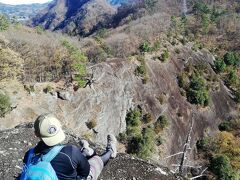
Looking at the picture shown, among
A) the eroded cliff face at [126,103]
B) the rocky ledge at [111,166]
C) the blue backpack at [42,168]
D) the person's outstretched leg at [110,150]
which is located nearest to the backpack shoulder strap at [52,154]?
the blue backpack at [42,168]

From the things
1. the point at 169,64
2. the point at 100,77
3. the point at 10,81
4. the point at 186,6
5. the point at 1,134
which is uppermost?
the point at 1,134

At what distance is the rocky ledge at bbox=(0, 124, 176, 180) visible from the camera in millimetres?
8797

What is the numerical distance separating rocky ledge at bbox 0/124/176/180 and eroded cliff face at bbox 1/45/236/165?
1184 centimetres

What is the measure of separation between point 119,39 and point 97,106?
73.7 feet

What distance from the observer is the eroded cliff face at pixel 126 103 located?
945 inches

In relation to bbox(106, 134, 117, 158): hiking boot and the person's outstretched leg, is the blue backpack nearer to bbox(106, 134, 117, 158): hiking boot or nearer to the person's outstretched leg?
the person's outstretched leg

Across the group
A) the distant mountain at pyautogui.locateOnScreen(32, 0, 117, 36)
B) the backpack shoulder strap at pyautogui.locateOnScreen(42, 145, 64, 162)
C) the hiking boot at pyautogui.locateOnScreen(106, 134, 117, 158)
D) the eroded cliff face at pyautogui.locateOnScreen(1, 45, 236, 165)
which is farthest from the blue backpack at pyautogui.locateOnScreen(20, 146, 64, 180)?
the distant mountain at pyautogui.locateOnScreen(32, 0, 117, 36)

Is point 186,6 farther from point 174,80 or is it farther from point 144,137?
point 144,137

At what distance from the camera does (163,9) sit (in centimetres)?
9788

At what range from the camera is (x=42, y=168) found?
372 centimetres

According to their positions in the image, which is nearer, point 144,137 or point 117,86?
point 144,137

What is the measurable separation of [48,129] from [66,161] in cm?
37

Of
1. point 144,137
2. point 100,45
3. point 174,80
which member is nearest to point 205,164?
point 144,137

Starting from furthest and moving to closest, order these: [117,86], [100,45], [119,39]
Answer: [119,39] → [100,45] → [117,86]
